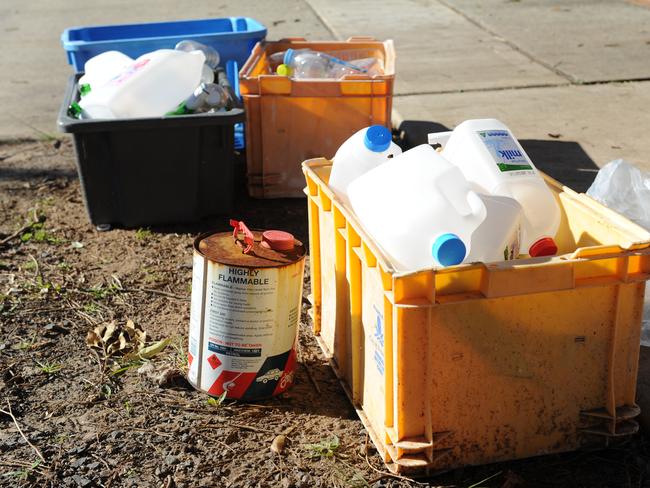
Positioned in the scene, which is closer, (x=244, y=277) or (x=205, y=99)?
(x=244, y=277)

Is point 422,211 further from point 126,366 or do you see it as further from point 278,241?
point 126,366

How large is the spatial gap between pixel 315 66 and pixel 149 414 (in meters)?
2.46

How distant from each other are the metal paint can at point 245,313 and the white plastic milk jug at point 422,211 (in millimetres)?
367

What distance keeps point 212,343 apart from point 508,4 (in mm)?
7167

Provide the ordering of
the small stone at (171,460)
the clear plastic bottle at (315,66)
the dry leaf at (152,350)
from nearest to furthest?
the small stone at (171,460) → the dry leaf at (152,350) → the clear plastic bottle at (315,66)

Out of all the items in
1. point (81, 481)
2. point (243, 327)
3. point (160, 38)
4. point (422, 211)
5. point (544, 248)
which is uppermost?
point (160, 38)

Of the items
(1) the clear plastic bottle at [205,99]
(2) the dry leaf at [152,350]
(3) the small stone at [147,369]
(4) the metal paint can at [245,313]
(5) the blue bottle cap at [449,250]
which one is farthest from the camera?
(1) the clear plastic bottle at [205,99]

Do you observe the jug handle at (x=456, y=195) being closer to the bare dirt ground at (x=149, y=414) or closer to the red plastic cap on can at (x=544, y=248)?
the red plastic cap on can at (x=544, y=248)

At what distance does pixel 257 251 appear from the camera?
273 cm

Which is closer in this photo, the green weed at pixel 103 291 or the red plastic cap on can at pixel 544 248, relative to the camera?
the red plastic cap on can at pixel 544 248

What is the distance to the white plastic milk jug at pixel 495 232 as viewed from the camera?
236 cm

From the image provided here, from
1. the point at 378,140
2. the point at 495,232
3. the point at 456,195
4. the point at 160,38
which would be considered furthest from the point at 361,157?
the point at 160,38

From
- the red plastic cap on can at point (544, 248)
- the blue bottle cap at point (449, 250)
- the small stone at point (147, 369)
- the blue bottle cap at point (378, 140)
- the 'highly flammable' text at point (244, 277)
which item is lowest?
the small stone at point (147, 369)

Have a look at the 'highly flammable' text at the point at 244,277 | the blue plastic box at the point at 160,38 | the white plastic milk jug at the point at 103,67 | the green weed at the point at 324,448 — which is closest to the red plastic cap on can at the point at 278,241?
the 'highly flammable' text at the point at 244,277
